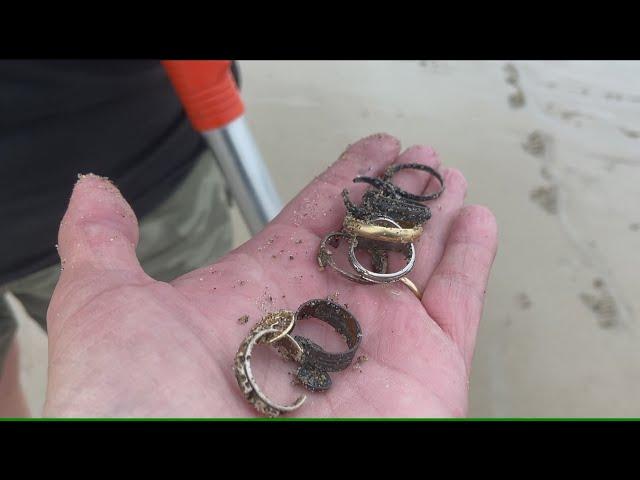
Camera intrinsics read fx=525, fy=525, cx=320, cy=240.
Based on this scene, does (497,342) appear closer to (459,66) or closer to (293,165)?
(293,165)

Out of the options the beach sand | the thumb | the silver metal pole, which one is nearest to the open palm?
the thumb

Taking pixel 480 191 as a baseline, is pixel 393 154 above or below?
above

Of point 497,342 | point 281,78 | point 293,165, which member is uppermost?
point 281,78

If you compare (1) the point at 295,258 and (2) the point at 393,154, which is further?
(2) the point at 393,154

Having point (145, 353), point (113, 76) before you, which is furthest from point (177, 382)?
point (113, 76)

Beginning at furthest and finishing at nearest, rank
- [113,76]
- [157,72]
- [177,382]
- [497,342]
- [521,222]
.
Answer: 1. [521,222]
2. [497,342]
3. [157,72]
4. [113,76]
5. [177,382]

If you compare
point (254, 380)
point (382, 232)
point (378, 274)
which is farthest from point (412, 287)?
point (254, 380)

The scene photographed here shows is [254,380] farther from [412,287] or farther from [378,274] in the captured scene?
[412,287]

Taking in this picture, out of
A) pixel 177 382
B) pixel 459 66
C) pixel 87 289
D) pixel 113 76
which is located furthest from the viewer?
pixel 459 66
